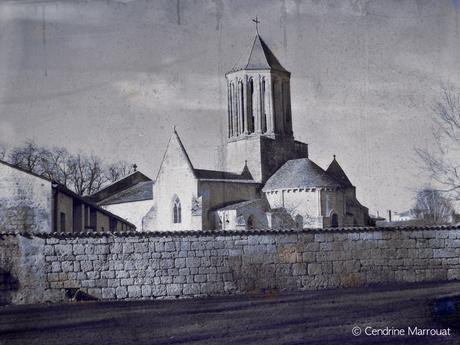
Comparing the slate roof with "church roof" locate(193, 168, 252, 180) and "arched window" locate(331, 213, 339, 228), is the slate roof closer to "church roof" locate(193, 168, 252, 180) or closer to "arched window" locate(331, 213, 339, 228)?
"church roof" locate(193, 168, 252, 180)

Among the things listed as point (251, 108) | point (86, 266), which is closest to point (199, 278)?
point (86, 266)

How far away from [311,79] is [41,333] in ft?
30.7

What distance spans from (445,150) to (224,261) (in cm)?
663

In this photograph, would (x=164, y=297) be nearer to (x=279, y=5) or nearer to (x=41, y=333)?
(x=41, y=333)

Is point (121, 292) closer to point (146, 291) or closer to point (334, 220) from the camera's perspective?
point (146, 291)

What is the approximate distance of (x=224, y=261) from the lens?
14148 mm

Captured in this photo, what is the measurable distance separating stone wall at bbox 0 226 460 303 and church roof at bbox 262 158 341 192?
17.9 m

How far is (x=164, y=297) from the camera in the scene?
45.3ft

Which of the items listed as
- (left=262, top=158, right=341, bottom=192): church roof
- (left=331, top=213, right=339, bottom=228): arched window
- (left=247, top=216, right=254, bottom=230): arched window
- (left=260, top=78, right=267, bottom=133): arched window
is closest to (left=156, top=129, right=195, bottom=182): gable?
(left=247, top=216, right=254, bottom=230): arched window

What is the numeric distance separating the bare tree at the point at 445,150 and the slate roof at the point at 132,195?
2343 cm

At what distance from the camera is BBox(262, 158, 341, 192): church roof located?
3334 centimetres

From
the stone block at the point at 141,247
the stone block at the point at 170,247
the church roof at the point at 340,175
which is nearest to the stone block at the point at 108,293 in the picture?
the stone block at the point at 141,247

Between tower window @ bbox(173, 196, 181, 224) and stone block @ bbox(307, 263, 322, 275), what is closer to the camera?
stone block @ bbox(307, 263, 322, 275)

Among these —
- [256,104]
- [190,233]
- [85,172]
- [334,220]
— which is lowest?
[190,233]
